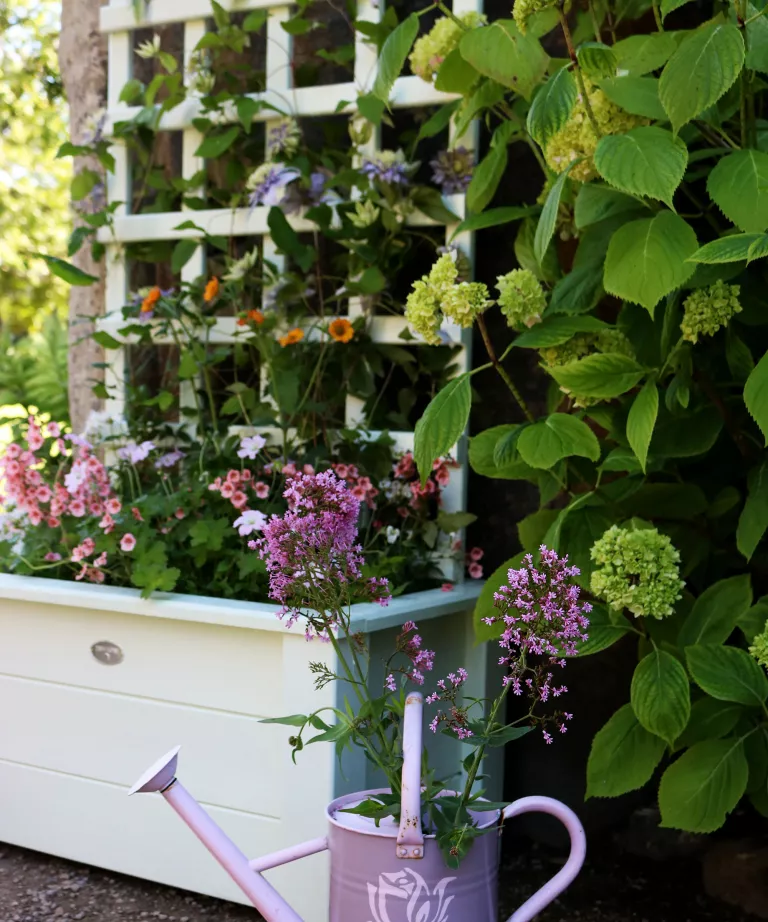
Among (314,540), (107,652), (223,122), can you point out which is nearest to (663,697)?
(314,540)

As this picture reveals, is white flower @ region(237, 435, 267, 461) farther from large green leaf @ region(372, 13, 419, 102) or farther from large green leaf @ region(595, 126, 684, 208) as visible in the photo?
large green leaf @ region(595, 126, 684, 208)

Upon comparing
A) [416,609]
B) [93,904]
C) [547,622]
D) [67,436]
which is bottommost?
[93,904]

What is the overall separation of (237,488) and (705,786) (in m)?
0.86

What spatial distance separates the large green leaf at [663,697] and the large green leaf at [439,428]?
Answer: 0.38 metres

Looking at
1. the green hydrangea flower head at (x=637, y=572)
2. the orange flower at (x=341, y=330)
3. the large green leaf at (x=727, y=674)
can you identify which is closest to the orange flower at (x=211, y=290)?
the orange flower at (x=341, y=330)

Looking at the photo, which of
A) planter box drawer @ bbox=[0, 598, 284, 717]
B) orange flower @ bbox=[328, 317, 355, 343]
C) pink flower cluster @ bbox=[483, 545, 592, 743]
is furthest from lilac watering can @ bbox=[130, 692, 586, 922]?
orange flower @ bbox=[328, 317, 355, 343]

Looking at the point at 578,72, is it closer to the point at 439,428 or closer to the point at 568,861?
the point at 439,428

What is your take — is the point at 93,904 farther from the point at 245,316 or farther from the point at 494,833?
the point at 245,316

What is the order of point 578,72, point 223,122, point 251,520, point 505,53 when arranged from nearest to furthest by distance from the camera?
point 578,72, point 505,53, point 251,520, point 223,122

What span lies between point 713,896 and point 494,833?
29.2 inches

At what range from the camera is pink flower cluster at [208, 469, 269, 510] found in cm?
169

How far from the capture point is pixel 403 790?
0.96 metres

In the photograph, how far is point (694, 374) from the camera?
1339 millimetres

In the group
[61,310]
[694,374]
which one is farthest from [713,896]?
[61,310]
